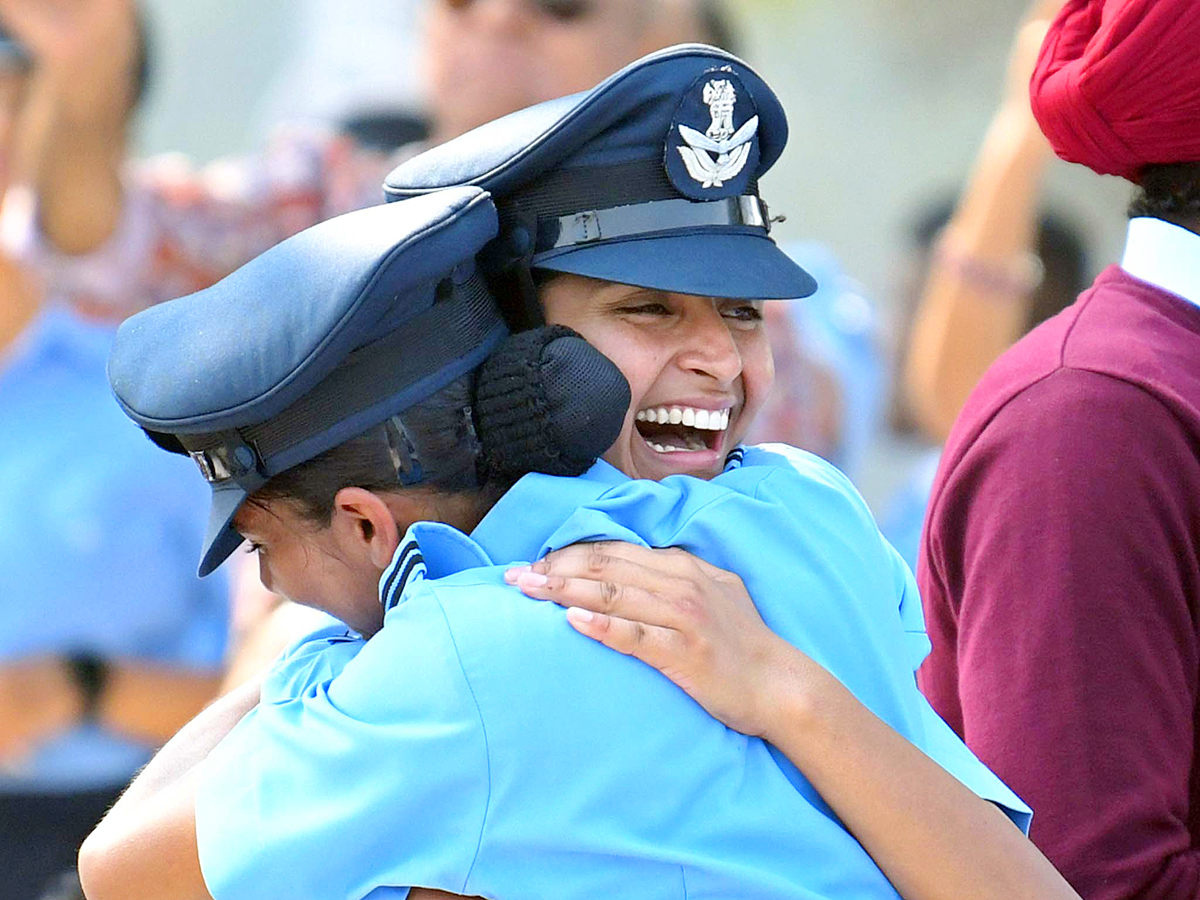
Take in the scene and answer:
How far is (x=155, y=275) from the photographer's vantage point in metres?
4.22

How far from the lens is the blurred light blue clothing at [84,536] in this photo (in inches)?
152

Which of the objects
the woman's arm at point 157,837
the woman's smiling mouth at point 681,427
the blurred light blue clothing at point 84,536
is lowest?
the blurred light blue clothing at point 84,536

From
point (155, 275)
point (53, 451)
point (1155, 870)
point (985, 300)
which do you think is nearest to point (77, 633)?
point (53, 451)

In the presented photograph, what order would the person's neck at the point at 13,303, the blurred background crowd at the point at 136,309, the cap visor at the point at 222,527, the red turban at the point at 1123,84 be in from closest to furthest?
1. the cap visor at the point at 222,527
2. the red turban at the point at 1123,84
3. the blurred background crowd at the point at 136,309
4. the person's neck at the point at 13,303

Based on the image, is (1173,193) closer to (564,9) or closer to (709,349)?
(709,349)

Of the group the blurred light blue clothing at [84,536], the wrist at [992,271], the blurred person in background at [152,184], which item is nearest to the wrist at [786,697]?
the blurred person in background at [152,184]

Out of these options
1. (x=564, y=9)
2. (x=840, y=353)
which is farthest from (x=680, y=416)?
(x=840, y=353)

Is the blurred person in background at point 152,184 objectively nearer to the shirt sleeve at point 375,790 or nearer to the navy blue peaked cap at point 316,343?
the navy blue peaked cap at point 316,343

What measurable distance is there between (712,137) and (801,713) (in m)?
0.62

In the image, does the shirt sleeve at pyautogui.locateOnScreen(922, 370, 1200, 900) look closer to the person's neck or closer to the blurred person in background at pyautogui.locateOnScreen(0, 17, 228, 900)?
the blurred person in background at pyautogui.locateOnScreen(0, 17, 228, 900)

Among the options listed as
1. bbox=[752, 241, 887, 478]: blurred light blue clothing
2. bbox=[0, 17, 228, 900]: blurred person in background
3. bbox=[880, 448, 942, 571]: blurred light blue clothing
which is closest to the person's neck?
bbox=[0, 17, 228, 900]: blurred person in background

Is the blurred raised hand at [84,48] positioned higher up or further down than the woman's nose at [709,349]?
higher up

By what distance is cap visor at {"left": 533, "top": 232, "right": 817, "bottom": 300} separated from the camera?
176 centimetres

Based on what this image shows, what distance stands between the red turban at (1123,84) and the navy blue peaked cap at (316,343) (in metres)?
0.74
